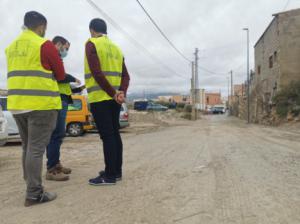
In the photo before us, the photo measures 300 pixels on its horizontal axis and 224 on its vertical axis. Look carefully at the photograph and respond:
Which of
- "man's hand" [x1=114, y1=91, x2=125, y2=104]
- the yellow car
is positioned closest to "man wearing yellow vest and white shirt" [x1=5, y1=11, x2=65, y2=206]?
"man's hand" [x1=114, y1=91, x2=125, y2=104]

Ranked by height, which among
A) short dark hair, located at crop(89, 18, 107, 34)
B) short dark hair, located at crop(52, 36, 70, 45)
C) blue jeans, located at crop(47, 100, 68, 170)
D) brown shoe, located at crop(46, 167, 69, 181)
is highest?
short dark hair, located at crop(89, 18, 107, 34)

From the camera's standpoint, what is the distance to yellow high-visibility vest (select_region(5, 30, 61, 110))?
11.5 ft

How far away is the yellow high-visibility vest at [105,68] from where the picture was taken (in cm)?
413

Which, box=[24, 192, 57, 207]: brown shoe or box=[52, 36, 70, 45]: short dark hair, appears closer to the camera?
box=[24, 192, 57, 207]: brown shoe

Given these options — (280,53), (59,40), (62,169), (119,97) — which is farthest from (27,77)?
(280,53)

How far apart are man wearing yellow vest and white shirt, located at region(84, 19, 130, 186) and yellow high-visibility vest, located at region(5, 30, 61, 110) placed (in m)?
0.64

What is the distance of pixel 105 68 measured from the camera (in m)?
4.19

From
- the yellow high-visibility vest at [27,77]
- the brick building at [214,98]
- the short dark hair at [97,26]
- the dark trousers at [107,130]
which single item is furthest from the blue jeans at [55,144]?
the brick building at [214,98]

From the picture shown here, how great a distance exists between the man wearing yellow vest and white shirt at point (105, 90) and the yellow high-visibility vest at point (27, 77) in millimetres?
640

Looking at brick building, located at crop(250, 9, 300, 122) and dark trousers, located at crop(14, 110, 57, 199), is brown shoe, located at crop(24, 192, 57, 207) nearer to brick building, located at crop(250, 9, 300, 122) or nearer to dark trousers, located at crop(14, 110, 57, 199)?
dark trousers, located at crop(14, 110, 57, 199)

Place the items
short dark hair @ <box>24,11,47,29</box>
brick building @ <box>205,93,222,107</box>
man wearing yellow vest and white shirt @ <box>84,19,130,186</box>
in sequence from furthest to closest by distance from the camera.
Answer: brick building @ <box>205,93,222,107</box>
man wearing yellow vest and white shirt @ <box>84,19,130,186</box>
short dark hair @ <box>24,11,47,29</box>

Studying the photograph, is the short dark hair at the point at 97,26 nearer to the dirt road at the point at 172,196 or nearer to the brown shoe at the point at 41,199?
the dirt road at the point at 172,196

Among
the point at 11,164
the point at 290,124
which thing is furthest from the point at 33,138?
the point at 290,124

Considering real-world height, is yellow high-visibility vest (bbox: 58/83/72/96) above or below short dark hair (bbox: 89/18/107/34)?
below
